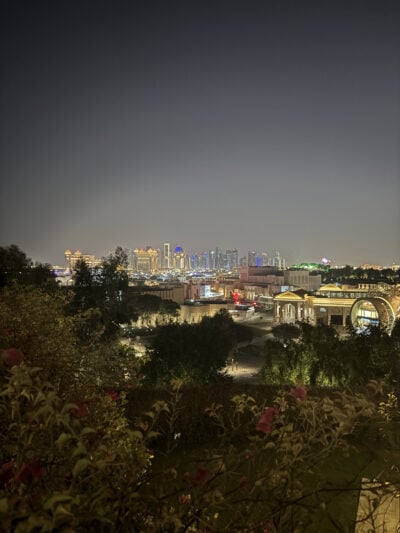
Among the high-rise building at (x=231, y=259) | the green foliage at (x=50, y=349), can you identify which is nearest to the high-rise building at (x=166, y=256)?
the high-rise building at (x=231, y=259)

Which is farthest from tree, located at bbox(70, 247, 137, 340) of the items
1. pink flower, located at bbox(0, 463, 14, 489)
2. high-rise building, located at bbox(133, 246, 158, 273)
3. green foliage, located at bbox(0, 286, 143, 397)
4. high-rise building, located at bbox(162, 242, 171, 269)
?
high-rise building, located at bbox(162, 242, 171, 269)

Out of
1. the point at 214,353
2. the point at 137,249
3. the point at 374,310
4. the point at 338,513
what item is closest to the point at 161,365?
the point at 214,353

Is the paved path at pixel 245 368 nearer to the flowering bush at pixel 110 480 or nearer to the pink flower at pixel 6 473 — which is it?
the flowering bush at pixel 110 480

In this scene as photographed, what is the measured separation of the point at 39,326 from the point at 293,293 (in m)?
29.5

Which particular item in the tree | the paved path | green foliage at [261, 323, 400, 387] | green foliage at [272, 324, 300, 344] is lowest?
the paved path

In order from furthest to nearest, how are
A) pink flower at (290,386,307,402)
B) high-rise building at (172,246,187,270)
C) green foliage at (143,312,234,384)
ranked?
high-rise building at (172,246,187,270) < green foliage at (143,312,234,384) < pink flower at (290,386,307,402)

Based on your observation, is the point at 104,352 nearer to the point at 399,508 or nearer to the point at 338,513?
the point at 338,513

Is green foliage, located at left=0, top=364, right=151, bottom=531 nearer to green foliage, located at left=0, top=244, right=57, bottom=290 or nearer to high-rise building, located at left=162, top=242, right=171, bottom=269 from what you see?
green foliage, located at left=0, top=244, right=57, bottom=290

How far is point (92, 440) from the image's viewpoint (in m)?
1.94

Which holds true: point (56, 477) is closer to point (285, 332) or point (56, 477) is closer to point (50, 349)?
point (50, 349)

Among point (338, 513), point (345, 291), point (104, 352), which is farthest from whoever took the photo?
point (345, 291)

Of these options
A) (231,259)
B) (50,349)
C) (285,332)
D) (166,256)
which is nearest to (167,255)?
(166,256)

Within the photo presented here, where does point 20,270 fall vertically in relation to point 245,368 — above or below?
above

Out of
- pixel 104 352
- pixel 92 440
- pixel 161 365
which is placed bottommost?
pixel 161 365
